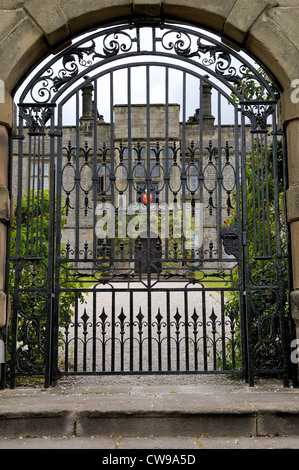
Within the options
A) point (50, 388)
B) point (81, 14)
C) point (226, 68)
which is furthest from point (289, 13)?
point (50, 388)

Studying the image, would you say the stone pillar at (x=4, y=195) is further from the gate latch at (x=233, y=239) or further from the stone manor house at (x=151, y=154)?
the stone manor house at (x=151, y=154)

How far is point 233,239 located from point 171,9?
7.23 feet

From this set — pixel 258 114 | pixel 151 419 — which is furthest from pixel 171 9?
pixel 151 419

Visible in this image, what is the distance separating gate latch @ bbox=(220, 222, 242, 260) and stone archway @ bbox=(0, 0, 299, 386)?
473mm

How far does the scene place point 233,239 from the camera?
175 inches

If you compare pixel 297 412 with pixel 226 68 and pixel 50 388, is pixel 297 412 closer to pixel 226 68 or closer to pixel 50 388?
pixel 50 388

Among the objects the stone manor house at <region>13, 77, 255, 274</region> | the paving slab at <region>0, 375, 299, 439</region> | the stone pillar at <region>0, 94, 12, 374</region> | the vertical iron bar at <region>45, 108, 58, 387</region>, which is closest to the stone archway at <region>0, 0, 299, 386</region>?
the stone pillar at <region>0, 94, 12, 374</region>

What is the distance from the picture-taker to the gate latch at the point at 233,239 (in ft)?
14.5

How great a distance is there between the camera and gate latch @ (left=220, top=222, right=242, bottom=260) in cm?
442

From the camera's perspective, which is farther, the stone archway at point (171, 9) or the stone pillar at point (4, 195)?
the stone archway at point (171, 9)

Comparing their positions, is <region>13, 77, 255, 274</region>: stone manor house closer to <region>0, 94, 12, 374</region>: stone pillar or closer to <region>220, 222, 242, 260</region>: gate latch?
<region>220, 222, 242, 260</region>: gate latch

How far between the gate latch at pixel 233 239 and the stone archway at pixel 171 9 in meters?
0.47

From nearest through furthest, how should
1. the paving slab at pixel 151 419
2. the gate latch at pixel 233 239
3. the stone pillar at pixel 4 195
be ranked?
the paving slab at pixel 151 419, the stone pillar at pixel 4 195, the gate latch at pixel 233 239

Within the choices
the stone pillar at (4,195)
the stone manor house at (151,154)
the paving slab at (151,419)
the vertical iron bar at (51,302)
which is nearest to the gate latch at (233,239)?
the paving slab at (151,419)
